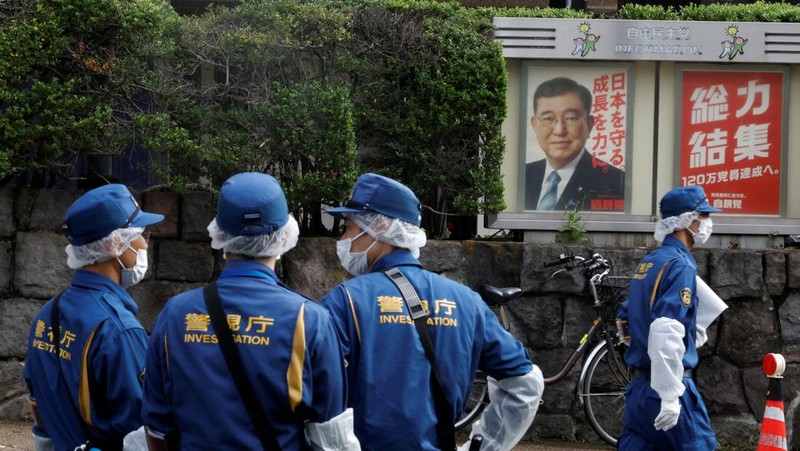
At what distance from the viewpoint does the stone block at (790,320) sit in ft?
28.6

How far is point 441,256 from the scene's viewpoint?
868cm

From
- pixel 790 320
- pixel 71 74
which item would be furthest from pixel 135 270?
pixel 790 320

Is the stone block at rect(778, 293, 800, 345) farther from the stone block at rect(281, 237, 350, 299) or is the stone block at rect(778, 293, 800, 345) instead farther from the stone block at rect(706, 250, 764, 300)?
the stone block at rect(281, 237, 350, 299)

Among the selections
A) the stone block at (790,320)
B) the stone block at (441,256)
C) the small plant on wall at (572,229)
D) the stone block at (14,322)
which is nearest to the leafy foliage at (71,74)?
the stone block at (14,322)

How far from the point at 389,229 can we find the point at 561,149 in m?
5.15

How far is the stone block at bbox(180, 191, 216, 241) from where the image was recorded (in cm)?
861

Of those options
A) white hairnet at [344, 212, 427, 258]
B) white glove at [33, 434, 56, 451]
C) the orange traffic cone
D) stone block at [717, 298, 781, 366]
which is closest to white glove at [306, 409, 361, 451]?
white hairnet at [344, 212, 427, 258]

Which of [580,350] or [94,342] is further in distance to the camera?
[580,350]

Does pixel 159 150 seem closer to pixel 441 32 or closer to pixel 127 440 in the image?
pixel 441 32

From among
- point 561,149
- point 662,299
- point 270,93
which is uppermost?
point 270,93

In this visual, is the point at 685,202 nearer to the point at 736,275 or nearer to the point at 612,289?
the point at 612,289

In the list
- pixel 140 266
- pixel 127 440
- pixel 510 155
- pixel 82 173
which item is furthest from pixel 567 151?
pixel 127 440

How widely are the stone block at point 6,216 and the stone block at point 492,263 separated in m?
3.70

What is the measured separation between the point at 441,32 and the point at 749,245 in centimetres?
324
